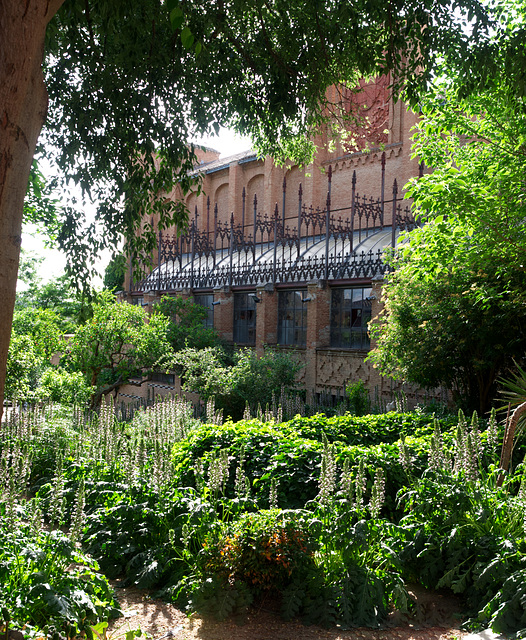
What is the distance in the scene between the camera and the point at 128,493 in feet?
19.7

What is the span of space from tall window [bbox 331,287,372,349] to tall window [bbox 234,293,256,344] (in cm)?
546

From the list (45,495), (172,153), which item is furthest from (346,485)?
(172,153)

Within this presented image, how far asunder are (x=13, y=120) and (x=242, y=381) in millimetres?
14247

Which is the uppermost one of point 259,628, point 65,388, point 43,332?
point 43,332

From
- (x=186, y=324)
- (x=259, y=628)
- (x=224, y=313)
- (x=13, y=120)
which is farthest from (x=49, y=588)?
(x=186, y=324)

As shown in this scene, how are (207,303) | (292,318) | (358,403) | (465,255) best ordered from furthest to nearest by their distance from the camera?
1. (207,303)
2. (292,318)
3. (358,403)
4. (465,255)

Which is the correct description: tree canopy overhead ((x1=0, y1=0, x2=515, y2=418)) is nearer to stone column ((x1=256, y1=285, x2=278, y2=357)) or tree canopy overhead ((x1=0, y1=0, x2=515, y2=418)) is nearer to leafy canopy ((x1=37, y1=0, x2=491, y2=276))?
leafy canopy ((x1=37, y1=0, x2=491, y2=276))

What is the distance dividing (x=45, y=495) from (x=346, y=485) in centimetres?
424

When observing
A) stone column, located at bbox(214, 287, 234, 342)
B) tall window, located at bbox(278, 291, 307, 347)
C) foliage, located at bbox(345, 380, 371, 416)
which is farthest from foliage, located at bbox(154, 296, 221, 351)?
foliage, located at bbox(345, 380, 371, 416)

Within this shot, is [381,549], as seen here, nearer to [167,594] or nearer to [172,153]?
[167,594]

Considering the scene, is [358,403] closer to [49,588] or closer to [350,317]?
[350,317]

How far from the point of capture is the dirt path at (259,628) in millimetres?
4367

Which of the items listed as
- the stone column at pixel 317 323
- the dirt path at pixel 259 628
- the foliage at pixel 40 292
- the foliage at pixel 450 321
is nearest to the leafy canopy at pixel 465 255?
the foliage at pixel 450 321

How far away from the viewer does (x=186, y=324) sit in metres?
27.8
